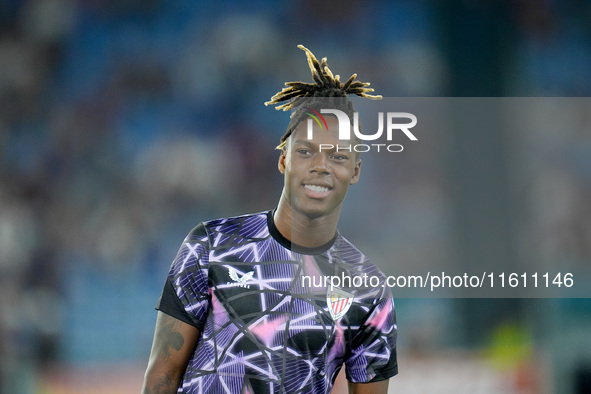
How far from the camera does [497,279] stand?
3.96m

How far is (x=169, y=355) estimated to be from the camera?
223cm

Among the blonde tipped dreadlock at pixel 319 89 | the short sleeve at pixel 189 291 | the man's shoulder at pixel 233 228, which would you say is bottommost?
the short sleeve at pixel 189 291

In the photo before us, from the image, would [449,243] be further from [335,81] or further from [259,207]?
[335,81]

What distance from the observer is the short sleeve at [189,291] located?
2.25 m

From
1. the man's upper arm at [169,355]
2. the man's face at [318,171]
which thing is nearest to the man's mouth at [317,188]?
the man's face at [318,171]

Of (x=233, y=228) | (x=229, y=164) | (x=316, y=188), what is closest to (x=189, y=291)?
(x=233, y=228)

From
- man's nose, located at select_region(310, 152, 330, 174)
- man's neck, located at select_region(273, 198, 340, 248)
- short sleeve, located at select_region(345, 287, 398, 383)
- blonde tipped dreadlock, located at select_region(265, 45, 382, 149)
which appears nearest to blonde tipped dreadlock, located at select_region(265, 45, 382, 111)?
blonde tipped dreadlock, located at select_region(265, 45, 382, 149)

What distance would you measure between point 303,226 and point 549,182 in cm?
244

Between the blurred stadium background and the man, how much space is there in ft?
5.07

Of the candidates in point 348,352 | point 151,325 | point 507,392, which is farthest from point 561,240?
point 151,325
